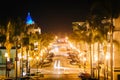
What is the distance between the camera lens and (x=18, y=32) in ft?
243

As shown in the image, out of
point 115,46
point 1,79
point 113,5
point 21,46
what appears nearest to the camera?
point 113,5

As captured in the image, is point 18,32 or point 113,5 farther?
point 18,32

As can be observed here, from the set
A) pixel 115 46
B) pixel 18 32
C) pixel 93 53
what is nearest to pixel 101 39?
pixel 115 46

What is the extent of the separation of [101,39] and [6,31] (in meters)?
16.1

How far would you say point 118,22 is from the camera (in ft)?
225

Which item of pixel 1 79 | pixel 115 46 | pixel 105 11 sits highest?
pixel 105 11

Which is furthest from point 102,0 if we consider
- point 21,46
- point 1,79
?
point 21,46

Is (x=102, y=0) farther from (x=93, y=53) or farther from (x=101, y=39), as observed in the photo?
(x=93, y=53)

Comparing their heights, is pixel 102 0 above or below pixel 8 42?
above

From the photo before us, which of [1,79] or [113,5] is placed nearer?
[113,5]

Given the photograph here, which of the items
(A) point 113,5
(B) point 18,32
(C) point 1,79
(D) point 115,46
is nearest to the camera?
(A) point 113,5

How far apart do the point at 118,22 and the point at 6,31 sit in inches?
745

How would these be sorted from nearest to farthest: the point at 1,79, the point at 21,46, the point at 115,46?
the point at 1,79
the point at 115,46
the point at 21,46

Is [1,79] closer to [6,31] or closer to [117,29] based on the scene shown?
[6,31]
